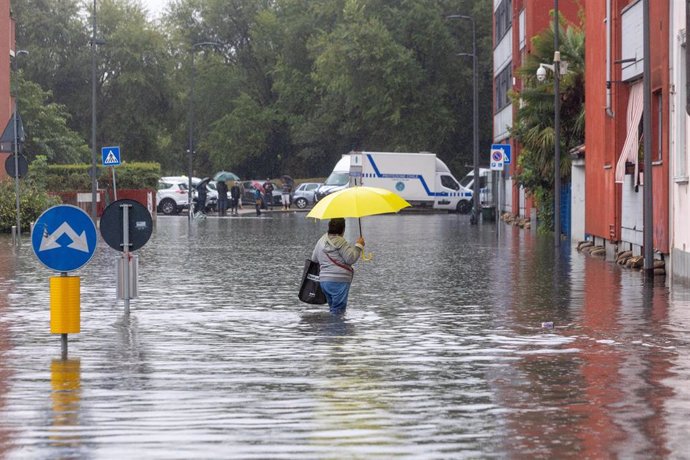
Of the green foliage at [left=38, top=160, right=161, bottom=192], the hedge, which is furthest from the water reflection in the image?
the hedge

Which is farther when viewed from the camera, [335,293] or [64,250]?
[335,293]

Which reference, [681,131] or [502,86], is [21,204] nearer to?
[681,131]

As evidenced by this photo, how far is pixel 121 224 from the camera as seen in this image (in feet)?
54.7

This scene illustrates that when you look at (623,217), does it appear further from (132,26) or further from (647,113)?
(132,26)

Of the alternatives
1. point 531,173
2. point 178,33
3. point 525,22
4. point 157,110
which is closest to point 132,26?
point 157,110

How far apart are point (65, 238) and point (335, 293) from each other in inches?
203

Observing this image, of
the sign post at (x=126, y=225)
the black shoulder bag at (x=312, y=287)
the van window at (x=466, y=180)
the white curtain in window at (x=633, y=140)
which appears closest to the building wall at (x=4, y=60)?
the white curtain in window at (x=633, y=140)

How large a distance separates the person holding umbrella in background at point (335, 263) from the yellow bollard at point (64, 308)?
4.65 metres

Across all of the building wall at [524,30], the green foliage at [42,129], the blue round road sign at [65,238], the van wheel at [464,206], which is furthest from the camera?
the green foliage at [42,129]

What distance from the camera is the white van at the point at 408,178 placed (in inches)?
2963

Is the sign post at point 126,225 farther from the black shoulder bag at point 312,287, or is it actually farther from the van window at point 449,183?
the van window at point 449,183

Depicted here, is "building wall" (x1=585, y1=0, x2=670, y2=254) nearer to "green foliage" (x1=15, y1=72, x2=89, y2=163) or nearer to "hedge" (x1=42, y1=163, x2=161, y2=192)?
"hedge" (x1=42, y1=163, x2=161, y2=192)

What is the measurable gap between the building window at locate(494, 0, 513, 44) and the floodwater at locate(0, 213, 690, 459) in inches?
1658

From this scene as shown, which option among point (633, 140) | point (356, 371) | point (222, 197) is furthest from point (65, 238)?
point (222, 197)
